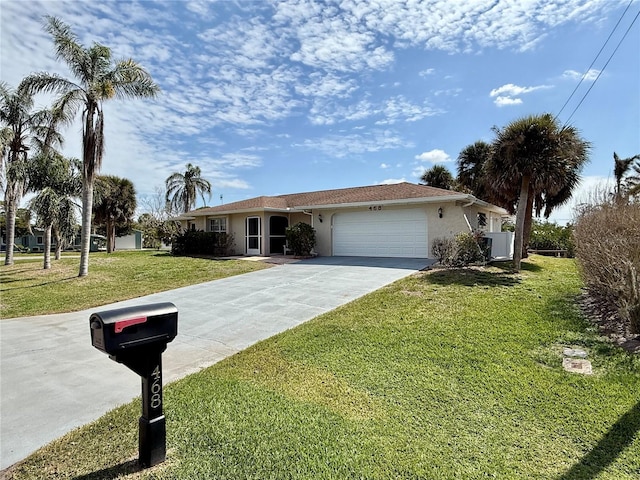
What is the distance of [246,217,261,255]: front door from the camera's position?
793 inches

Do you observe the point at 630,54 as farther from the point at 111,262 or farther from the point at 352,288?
the point at 111,262

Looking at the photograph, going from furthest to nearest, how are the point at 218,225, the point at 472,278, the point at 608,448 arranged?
the point at 218,225, the point at 472,278, the point at 608,448

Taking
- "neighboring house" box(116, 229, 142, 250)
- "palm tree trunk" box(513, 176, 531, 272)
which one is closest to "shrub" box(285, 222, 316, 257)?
"palm tree trunk" box(513, 176, 531, 272)

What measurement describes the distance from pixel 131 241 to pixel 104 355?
1606 inches

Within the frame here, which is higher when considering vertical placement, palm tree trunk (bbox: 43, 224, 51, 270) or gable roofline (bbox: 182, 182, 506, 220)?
gable roofline (bbox: 182, 182, 506, 220)

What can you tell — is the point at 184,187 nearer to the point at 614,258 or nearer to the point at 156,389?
the point at 614,258

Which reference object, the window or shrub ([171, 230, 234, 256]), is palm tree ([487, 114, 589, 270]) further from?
the window

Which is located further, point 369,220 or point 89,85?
point 369,220

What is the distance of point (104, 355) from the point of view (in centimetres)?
530

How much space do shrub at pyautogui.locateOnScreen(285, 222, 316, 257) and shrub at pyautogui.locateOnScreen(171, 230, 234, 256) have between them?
16.8 feet

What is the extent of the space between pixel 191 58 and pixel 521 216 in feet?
41.3

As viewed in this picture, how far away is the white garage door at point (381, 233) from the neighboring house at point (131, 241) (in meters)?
32.4

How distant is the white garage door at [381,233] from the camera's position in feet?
51.3

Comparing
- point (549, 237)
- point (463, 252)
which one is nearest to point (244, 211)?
point (463, 252)
